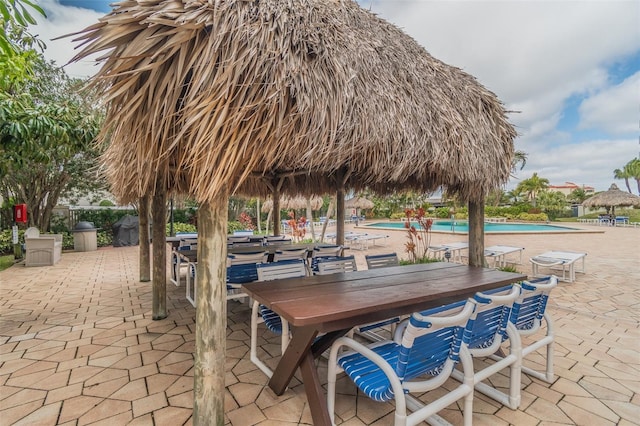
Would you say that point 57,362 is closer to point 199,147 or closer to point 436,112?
A: point 199,147

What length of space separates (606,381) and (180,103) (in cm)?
442

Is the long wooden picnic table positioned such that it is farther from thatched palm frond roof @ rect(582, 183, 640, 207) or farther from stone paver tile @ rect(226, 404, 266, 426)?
thatched palm frond roof @ rect(582, 183, 640, 207)

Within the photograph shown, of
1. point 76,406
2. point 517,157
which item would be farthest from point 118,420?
point 517,157

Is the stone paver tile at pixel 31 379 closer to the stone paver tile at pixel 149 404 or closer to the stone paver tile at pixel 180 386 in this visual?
the stone paver tile at pixel 149 404

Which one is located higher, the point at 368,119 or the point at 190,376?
the point at 368,119

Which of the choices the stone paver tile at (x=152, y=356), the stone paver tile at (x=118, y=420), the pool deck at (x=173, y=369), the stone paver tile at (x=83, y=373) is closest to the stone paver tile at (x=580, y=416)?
the pool deck at (x=173, y=369)

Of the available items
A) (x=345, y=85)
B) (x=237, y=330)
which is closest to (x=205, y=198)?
(x=345, y=85)

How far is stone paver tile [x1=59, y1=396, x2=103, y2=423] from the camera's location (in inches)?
88.7

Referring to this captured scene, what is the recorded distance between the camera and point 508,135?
176 inches

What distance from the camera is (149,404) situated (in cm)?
239

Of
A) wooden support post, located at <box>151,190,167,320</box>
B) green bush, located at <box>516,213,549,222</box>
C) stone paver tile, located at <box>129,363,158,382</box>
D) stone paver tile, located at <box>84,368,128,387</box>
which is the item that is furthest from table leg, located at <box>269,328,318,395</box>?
green bush, located at <box>516,213,549,222</box>

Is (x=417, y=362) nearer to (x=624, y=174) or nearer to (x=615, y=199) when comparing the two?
(x=615, y=199)

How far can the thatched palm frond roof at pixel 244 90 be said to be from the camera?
186 cm

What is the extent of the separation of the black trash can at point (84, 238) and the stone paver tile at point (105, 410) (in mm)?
10548
